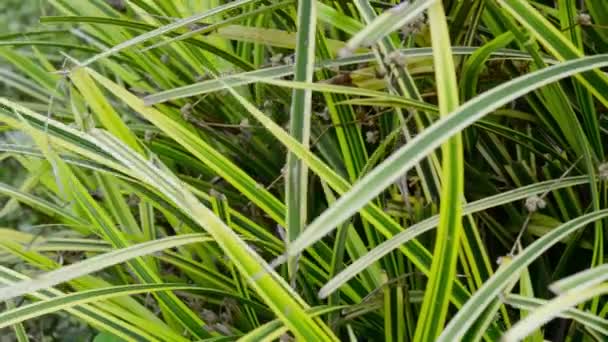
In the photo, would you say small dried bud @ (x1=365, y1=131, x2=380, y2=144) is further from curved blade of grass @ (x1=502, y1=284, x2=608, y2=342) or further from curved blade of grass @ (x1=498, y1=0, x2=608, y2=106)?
curved blade of grass @ (x1=502, y1=284, x2=608, y2=342)

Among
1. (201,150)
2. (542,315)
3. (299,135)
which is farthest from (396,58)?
(542,315)

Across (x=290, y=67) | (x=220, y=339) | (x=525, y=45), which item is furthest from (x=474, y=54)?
(x=220, y=339)

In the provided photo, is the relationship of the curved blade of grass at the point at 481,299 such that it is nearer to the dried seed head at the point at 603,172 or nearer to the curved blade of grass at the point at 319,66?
the dried seed head at the point at 603,172

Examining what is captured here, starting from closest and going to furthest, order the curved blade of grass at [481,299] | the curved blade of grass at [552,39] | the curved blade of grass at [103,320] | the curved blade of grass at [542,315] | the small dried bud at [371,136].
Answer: the curved blade of grass at [542,315], the curved blade of grass at [481,299], the curved blade of grass at [552,39], the curved blade of grass at [103,320], the small dried bud at [371,136]

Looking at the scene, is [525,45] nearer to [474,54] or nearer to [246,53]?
[474,54]

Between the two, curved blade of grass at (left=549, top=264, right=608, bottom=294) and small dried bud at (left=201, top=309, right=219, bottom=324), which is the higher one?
curved blade of grass at (left=549, top=264, right=608, bottom=294)

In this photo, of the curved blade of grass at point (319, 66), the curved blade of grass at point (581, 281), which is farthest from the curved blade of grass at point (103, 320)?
the curved blade of grass at point (581, 281)

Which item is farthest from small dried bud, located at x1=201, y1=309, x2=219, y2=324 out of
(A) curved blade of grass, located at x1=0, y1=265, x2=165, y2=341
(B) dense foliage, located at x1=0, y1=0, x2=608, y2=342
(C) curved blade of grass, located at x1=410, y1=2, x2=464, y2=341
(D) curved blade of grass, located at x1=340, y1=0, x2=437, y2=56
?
(D) curved blade of grass, located at x1=340, y1=0, x2=437, y2=56
